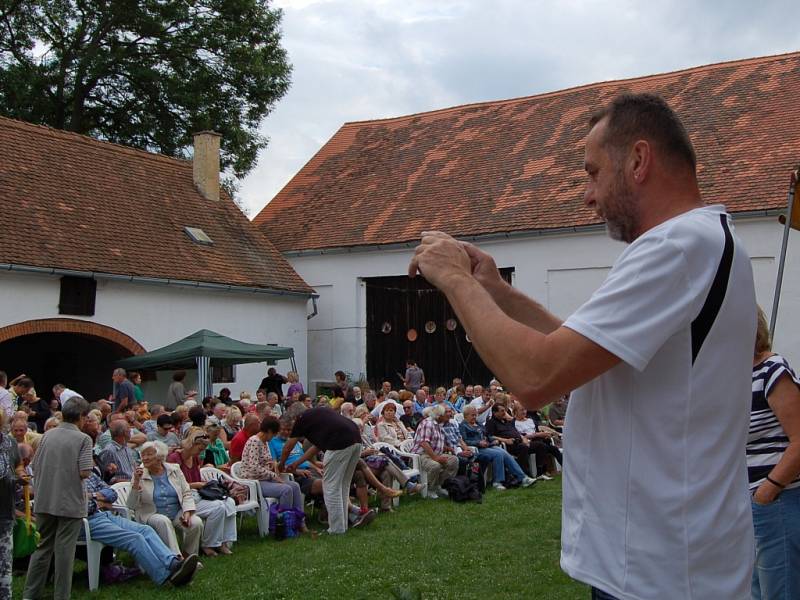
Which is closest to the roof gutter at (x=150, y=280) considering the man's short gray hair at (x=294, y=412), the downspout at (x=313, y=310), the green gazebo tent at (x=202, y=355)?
the downspout at (x=313, y=310)

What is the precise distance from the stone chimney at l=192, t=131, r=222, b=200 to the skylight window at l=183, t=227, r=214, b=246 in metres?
2.23

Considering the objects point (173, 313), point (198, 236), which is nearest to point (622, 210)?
point (173, 313)

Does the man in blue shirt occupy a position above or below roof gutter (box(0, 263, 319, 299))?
below

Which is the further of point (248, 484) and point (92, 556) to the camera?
point (248, 484)

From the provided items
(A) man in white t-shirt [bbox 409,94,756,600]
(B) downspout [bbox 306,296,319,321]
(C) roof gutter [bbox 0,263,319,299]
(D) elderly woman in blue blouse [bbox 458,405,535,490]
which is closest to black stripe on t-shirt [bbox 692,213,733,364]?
(A) man in white t-shirt [bbox 409,94,756,600]

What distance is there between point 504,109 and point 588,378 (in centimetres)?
2789

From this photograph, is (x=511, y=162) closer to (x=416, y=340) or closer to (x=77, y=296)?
(x=416, y=340)

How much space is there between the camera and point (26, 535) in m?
8.25

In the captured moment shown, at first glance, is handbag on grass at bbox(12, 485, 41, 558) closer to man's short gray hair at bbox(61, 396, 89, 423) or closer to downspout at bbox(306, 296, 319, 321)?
man's short gray hair at bbox(61, 396, 89, 423)

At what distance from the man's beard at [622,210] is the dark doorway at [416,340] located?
2150cm

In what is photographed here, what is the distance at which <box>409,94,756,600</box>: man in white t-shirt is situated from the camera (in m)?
1.75

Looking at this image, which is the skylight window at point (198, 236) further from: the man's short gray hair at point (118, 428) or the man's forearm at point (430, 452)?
the man's short gray hair at point (118, 428)

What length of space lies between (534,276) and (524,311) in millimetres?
20701

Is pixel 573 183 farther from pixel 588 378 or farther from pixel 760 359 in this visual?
pixel 588 378
